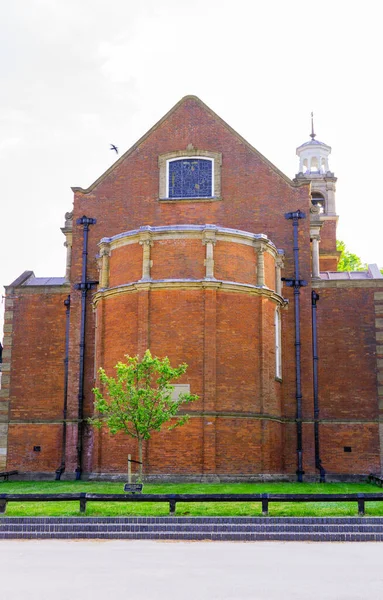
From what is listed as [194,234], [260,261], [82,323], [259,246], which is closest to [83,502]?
[194,234]

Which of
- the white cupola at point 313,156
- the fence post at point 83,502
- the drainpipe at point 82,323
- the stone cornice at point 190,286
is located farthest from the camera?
the white cupola at point 313,156

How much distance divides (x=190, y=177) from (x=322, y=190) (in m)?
18.0

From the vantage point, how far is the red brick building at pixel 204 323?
26.6 meters

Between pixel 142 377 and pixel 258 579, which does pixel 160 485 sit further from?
pixel 258 579

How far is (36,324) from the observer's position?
32.6 metres

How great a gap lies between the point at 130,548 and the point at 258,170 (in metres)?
20.9

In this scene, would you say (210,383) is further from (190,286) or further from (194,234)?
(194,234)

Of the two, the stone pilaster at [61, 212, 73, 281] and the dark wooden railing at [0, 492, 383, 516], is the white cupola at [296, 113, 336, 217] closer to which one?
the stone pilaster at [61, 212, 73, 281]

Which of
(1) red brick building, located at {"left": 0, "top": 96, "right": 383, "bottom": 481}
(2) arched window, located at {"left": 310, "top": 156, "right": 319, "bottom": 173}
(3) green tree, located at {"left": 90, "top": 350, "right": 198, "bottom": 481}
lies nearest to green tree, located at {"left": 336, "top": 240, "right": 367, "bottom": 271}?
(2) arched window, located at {"left": 310, "top": 156, "right": 319, "bottom": 173}

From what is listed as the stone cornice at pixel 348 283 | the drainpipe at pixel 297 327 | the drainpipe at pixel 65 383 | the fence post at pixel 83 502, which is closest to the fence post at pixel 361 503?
the fence post at pixel 83 502

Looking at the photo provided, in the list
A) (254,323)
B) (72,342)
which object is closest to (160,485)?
(254,323)

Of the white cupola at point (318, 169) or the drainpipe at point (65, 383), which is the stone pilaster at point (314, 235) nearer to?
the drainpipe at point (65, 383)

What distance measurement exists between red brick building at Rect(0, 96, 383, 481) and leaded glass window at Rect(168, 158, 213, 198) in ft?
0.14

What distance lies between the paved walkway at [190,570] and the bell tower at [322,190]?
25561 mm
